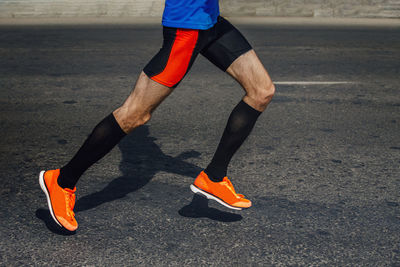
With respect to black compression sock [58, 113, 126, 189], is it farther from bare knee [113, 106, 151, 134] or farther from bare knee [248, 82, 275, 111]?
bare knee [248, 82, 275, 111]

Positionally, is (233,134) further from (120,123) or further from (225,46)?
(120,123)

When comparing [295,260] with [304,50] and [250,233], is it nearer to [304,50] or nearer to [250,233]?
[250,233]

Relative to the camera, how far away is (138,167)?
4.15 meters

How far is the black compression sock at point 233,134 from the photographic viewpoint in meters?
3.28

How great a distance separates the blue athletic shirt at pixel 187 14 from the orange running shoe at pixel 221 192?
0.96 meters

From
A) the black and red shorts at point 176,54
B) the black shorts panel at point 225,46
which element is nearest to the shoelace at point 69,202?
the black and red shorts at point 176,54

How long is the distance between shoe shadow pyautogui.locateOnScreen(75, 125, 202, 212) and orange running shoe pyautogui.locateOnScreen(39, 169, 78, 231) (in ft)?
0.99

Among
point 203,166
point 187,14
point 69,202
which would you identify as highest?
point 187,14

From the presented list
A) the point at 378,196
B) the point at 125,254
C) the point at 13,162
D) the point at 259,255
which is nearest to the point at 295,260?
the point at 259,255

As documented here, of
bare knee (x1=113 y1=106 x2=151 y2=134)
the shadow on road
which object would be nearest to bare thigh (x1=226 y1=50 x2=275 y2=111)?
bare knee (x1=113 y1=106 x2=151 y2=134)

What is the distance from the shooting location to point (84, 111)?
230 inches

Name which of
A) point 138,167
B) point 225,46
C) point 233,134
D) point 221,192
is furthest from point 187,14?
point 138,167

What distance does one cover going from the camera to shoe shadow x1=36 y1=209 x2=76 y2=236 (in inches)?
121

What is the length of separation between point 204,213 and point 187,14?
119cm
